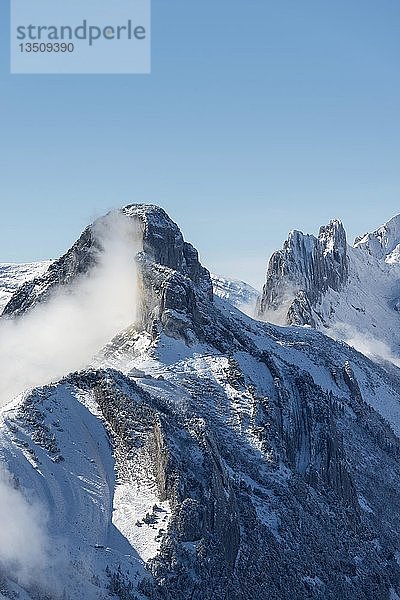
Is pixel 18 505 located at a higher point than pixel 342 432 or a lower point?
higher

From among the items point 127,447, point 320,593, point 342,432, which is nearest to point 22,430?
point 127,447

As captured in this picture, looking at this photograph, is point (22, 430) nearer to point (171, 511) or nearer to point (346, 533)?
point (171, 511)

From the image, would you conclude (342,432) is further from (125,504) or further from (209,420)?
(125,504)

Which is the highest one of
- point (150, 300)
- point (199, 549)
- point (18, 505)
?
point (150, 300)

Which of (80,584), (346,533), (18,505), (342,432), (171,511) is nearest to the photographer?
(80,584)

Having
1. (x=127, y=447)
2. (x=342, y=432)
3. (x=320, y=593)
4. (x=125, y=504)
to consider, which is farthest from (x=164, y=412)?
(x=342, y=432)

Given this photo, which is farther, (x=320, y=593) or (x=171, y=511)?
(x=320, y=593)

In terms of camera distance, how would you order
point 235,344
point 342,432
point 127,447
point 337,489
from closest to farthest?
point 127,447, point 337,489, point 235,344, point 342,432
